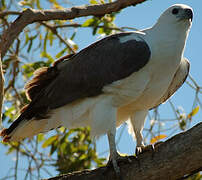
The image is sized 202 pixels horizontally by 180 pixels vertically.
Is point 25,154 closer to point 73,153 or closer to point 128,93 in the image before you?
point 73,153

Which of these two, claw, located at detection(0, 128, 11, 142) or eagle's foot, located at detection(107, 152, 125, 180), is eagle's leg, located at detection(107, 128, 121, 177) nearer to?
eagle's foot, located at detection(107, 152, 125, 180)

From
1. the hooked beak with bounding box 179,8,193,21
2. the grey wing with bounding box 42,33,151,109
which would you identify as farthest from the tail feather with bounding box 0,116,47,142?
the hooked beak with bounding box 179,8,193,21

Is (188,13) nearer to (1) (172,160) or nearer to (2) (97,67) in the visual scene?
(2) (97,67)

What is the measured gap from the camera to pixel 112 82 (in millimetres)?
4215

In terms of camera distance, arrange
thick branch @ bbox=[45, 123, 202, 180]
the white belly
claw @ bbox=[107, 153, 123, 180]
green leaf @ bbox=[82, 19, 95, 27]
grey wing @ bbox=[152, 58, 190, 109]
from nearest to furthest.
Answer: thick branch @ bbox=[45, 123, 202, 180], claw @ bbox=[107, 153, 123, 180], the white belly, grey wing @ bbox=[152, 58, 190, 109], green leaf @ bbox=[82, 19, 95, 27]

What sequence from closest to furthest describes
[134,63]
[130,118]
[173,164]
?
[173,164] < [134,63] < [130,118]

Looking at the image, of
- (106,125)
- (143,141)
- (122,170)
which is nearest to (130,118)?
(143,141)

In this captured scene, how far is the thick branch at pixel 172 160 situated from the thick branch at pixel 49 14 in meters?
1.37

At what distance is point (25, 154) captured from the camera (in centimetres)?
527

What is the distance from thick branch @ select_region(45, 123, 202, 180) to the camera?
3.48m

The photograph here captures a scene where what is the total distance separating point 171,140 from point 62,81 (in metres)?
1.45

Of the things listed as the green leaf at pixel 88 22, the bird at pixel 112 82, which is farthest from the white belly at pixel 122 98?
the green leaf at pixel 88 22

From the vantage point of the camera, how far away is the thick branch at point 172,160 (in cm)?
348

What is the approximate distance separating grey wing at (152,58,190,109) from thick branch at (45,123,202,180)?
1144mm
